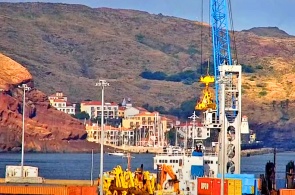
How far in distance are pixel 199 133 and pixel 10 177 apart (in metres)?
18.2

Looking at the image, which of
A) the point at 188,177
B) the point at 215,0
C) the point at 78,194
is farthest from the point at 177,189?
the point at 215,0

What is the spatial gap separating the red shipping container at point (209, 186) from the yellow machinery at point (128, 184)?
3.51m

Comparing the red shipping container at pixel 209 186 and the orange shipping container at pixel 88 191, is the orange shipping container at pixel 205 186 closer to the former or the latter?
the red shipping container at pixel 209 186

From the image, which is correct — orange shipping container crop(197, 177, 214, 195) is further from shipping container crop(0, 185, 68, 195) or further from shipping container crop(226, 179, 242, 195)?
shipping container crop(0, 185, 68, 195)

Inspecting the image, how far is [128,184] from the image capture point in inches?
2886

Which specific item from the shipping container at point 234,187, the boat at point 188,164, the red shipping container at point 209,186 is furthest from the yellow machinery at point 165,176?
the shipping container at point 234,187

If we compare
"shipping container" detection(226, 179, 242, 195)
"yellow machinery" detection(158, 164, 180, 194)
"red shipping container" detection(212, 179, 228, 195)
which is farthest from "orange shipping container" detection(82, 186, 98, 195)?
"yellow machinery" detection(158, 164, 180, 194)

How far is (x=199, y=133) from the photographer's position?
96.0 m

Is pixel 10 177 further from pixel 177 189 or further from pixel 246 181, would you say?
pixel 246 181

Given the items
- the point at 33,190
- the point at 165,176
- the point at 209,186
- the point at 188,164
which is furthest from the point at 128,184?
the point at 188,164

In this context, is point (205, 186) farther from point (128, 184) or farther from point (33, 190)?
point (33, 190)

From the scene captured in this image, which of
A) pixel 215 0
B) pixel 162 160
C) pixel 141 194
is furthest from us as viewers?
pixel 215 0

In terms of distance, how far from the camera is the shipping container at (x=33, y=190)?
2687 inches

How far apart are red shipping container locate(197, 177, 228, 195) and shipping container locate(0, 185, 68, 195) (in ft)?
27.4
